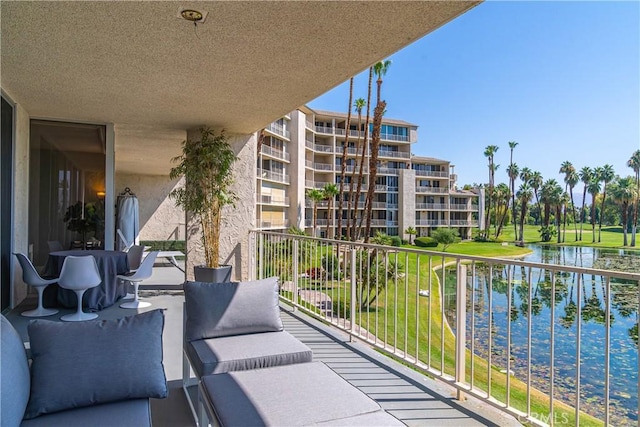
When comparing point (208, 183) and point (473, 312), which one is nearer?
point (473, 312)

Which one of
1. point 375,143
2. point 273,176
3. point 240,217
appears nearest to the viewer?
point 240,217

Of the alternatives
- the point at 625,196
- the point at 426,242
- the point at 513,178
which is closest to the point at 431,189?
the point at 426,242

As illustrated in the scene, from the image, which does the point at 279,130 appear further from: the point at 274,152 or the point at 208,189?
the point at 208,189

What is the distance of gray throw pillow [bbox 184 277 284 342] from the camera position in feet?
8.34

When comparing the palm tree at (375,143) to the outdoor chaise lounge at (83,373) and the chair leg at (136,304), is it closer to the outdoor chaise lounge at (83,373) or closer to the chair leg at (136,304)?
the chair leg at (136,304)

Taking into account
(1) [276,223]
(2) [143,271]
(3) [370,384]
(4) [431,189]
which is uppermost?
(4) [431,189]

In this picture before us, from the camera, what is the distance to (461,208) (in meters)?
41.8

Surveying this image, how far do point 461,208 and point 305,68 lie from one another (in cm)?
4096

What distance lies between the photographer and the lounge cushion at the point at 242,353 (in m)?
2.20

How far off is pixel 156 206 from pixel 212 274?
7492 millimetres

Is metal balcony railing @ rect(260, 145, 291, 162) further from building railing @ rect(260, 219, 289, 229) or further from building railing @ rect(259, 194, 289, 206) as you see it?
building railing @ rect(260, 219, 289, 229)

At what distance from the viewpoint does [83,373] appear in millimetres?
1693

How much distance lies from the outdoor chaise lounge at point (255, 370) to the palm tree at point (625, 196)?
27680mm

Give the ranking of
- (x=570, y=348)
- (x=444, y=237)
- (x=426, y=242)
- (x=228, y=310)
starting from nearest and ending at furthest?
(x=228, y=310), (x=570, y=348), (x=444, y=237), (x=426, y=242)
